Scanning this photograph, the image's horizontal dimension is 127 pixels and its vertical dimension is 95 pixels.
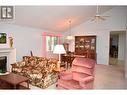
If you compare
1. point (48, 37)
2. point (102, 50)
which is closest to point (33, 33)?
point (48, 37)

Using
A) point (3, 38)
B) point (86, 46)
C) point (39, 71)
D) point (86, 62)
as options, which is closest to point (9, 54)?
point (3, 38)

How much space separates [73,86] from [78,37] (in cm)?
564

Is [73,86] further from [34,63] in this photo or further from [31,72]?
[34,63]

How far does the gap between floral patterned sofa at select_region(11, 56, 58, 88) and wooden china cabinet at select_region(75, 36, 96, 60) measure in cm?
350

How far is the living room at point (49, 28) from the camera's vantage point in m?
5.00

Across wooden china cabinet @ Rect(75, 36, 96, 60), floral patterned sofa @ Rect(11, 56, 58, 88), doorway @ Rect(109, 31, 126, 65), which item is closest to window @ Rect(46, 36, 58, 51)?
wooden china cabinet @ Rect(75, 36, 96, 60)

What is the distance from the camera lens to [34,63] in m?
4.82

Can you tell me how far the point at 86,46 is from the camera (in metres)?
7.98

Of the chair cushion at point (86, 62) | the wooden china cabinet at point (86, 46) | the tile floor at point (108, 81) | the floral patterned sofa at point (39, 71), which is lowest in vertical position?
the tile floor at point (108, 81)

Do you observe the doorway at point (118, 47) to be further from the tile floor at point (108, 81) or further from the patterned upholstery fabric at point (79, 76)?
the patterned upholstery fabric at point (79, 76)

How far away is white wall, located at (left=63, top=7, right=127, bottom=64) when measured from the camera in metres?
7.11

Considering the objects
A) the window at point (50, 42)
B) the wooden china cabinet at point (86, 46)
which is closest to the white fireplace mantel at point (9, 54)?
the window at point (50, 42)

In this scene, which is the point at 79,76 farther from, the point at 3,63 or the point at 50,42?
the point at 50,42

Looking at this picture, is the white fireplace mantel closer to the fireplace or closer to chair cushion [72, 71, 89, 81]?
the fireplace
